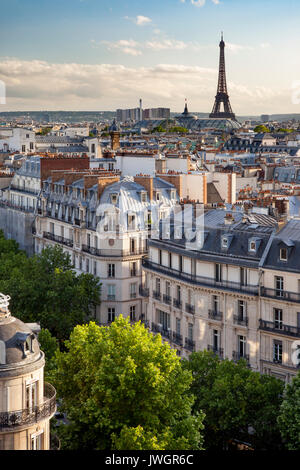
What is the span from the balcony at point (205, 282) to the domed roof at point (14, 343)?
43.8 feet

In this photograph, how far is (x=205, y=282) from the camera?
3281 centimetres

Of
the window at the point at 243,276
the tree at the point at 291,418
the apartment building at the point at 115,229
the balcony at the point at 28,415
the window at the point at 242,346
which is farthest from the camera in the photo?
the apartment building at the point at 115,229

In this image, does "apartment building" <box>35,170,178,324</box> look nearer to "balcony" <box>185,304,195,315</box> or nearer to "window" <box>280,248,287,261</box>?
"balcony" <box>185,304,195,315</box>

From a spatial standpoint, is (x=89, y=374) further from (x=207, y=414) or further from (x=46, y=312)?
(x=46, y=312)

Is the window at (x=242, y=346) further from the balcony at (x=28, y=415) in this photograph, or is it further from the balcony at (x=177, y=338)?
the balcony at (x=28, y=415)

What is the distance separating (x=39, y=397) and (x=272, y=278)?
1359 cm

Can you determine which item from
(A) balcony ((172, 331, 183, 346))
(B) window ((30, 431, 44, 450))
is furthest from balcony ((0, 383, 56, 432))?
(A) balcony ((172, 331, 183, 346))

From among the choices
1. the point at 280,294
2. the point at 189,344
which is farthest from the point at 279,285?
the point at 189,344

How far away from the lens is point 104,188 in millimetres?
43344

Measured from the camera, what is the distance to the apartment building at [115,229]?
41156mm

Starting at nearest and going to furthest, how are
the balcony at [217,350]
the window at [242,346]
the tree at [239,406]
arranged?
the tree at [239,406], the window at [242,346], the balcony at [217,350]

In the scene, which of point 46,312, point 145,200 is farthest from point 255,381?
point 145,200

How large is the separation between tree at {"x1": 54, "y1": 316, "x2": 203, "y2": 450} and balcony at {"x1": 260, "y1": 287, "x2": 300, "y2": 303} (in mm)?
7265

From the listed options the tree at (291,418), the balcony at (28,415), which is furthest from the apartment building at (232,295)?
the balcony at (28,415)
